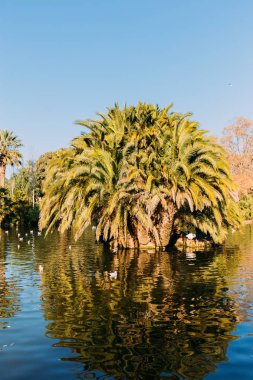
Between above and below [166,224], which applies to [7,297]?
below

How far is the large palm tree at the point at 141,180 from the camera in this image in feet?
86.1

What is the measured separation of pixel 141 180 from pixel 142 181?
97 millimetres

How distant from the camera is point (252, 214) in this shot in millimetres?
65750

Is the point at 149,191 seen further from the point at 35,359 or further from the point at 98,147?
the point at 35,359

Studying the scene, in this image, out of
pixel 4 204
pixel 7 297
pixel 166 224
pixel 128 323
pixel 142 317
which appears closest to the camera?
pixel 128 323

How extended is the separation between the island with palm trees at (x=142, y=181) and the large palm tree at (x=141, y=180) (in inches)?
2.5

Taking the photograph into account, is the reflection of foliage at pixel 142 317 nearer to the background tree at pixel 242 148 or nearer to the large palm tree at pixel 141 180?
the large palm tree at pixel 141 180

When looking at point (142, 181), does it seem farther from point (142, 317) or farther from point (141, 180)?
point (142, 317)

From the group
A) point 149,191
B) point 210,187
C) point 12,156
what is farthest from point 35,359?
point 12,156

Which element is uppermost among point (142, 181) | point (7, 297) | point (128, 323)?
point (142, 181)

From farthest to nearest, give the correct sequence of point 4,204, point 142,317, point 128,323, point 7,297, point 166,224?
point 4,204 → point 166,224 → point 7,297 → point 142,317 → point 128,323

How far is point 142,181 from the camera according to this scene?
89.7 ft

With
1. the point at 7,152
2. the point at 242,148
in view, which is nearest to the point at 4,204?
the point at 7,152

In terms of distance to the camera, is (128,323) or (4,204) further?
(4,204)
